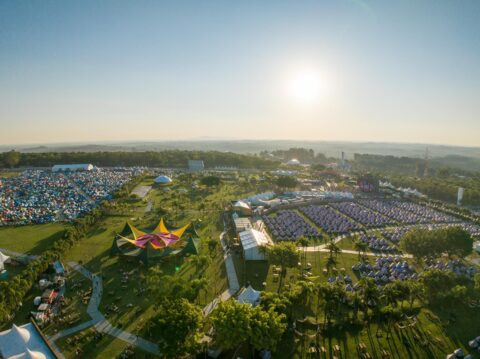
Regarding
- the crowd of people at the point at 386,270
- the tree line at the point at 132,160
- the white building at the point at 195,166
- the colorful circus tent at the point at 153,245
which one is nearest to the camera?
the crowd of people at the point at 386,270

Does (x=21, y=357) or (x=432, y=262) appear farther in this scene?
(x=432, y=262)

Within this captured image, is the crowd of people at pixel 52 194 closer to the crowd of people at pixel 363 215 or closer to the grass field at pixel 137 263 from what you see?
the grass field at pixel 137 263

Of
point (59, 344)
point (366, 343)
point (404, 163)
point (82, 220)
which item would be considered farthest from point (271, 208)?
point (404, 163)

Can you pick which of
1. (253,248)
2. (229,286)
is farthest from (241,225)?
(229,286)

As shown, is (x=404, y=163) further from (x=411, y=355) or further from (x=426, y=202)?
(x=411, y=355)

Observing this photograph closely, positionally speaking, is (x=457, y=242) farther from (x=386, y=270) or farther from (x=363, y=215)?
(x=363, y=215)

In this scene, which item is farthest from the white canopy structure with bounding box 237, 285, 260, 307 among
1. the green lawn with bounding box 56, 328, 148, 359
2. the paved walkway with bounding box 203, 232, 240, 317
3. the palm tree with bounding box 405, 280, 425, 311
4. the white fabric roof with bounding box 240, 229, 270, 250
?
the palm tree with bounding box 405, 280, 425, 311

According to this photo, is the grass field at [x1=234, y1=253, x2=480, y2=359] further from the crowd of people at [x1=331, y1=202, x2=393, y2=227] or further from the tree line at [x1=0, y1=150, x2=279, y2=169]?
the tree line at [x1=0, y1=150, x2=279, y2=169]

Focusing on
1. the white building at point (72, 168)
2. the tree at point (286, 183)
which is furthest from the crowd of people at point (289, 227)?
the white building at point (72, 168)
